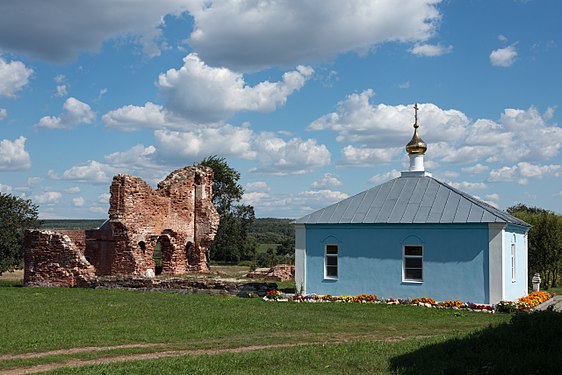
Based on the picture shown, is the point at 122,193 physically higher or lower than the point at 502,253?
higher

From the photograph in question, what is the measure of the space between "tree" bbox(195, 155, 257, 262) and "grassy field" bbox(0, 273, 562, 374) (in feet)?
112

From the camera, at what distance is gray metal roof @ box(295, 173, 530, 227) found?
20.5 meters

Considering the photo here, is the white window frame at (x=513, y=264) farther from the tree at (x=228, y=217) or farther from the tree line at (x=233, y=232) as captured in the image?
the tree at (x=228, y=217)

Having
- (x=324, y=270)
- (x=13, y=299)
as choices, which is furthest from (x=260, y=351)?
(x=13, y=299)

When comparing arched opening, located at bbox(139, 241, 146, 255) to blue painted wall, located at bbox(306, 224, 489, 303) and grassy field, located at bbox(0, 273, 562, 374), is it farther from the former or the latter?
blue painted wall, located at bbox(306, 224, 489, 303)

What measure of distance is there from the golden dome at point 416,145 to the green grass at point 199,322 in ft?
21.3

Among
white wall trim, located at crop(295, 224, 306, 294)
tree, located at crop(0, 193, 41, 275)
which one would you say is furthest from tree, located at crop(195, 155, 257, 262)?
white wall trim, located at crop(295, 224, 306, 294)

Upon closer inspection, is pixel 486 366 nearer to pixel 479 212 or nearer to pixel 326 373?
pixel 326 373

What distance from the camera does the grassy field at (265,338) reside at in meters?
10.2

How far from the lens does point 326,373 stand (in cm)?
1003

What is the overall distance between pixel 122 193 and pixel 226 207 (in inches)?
1107

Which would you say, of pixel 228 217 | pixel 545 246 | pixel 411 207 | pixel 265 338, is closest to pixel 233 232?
pixel 228 217

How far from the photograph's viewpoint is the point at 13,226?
38156mm

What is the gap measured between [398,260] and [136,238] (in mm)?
12739
